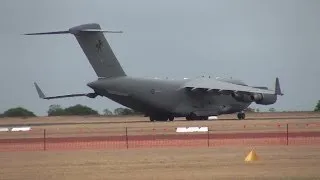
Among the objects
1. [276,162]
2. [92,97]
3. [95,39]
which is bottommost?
[276,162]

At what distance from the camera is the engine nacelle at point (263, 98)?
90688 millimetres

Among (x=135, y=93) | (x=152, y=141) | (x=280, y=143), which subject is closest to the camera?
(x=280, y=143)

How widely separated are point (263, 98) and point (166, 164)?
195 feet

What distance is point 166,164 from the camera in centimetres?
3225

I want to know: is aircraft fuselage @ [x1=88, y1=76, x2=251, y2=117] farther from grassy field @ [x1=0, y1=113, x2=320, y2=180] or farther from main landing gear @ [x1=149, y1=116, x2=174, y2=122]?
grassy field @ [x1=0, y1=113, x2=320, y2=180]

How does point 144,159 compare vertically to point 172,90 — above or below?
below

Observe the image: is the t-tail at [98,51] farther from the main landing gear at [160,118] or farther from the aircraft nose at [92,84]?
the main landing gear at [160,118]

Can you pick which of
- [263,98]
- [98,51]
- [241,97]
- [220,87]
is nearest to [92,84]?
[98,51]

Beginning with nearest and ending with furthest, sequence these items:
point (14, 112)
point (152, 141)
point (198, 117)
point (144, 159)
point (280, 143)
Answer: point (144, 159) < point (280, 143) < point (152, 141) < point (198, 117) < point (14, 112)

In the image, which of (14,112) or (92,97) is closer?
(92,97)

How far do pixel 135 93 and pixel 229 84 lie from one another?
12.6 m

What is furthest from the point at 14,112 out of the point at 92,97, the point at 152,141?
the point at 152,141

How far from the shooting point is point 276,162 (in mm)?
32250

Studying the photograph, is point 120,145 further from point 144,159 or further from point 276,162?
point 276,162
